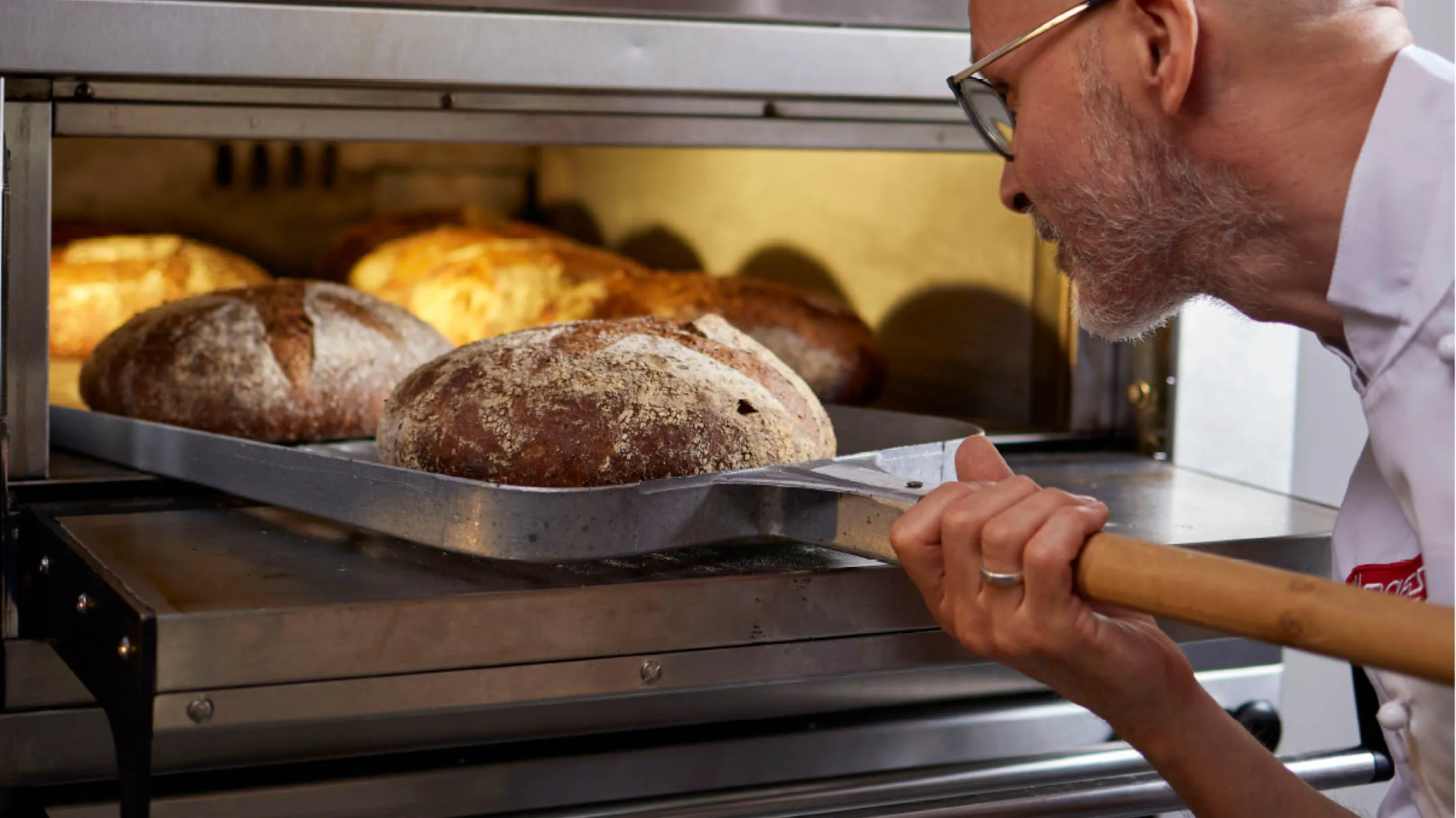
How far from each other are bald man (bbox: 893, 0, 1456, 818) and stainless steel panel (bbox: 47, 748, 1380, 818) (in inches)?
5.5

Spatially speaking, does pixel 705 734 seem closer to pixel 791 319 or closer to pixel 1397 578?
pixel 1397 578

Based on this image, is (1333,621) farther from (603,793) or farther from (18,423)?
(18,423)

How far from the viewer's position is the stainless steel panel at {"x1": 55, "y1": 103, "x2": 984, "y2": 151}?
4.52 feet

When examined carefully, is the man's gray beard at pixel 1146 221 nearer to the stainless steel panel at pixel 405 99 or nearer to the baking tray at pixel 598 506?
the baking tray at pixel 598 506

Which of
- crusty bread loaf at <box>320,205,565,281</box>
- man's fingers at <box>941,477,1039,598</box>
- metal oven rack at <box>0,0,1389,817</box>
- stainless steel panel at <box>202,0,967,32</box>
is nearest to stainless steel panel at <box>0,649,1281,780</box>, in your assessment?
metal oven rack at <box>0,0,1389,817</box>

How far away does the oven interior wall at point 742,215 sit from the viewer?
6.31 ft

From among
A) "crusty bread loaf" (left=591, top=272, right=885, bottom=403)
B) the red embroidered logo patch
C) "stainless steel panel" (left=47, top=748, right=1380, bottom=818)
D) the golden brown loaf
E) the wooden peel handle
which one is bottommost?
"stainless steel panel" (left=47, top=748, right=1380, bottom=818)

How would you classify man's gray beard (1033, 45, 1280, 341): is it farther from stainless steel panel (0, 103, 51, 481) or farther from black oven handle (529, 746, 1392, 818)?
stainless steel panel (0, 103, 51, 481)

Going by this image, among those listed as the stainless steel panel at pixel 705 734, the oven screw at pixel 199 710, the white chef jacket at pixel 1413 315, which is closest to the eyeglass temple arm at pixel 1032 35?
the white chef jacket at pixel 1413 315

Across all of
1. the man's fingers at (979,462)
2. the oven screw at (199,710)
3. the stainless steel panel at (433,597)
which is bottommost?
the oven screw at (199,710)

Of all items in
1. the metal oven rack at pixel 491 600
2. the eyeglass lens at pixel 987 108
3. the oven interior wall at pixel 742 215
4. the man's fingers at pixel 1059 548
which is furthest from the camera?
the oven interior wall at pixel 742 215

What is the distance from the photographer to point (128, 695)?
3.00 feet

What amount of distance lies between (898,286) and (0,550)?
1.28 meters

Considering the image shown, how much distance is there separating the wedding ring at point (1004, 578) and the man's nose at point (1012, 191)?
1.35ft
